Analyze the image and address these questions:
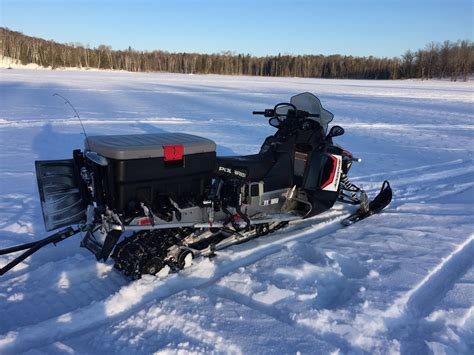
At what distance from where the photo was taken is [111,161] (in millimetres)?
2648

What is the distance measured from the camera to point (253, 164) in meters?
3.64

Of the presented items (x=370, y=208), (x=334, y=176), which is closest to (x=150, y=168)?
(x=334, y=176)

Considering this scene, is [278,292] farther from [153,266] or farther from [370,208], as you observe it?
[370,208]

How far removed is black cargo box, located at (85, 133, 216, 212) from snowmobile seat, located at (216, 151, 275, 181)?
0.77 ft

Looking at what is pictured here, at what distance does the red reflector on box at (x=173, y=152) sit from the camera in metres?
2.80

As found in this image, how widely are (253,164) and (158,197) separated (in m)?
1.06

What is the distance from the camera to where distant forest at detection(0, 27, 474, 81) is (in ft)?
181

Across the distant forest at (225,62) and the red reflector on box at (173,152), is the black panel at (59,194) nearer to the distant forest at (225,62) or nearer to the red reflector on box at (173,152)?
the red reflector on box at (173,152)

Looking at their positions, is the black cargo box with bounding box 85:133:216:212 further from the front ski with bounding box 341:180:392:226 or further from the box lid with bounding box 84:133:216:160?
the front ski with bounding box 341:180:392:226

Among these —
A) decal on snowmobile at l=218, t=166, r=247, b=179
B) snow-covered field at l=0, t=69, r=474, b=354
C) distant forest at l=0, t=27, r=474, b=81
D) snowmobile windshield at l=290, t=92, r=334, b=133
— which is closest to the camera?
snow-covered field at l=0, t=69, r=474, b=354

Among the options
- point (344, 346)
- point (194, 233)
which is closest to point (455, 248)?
point (344, 346)

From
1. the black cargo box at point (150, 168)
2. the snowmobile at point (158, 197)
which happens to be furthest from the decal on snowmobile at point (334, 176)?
the black cargo box at point (150, 168)

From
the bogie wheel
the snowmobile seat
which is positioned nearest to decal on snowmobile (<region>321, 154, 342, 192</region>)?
the snowmobile seat

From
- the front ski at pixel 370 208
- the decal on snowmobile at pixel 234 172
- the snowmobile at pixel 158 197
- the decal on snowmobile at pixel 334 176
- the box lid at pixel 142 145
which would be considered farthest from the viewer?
the front ski at pixel 370 208
